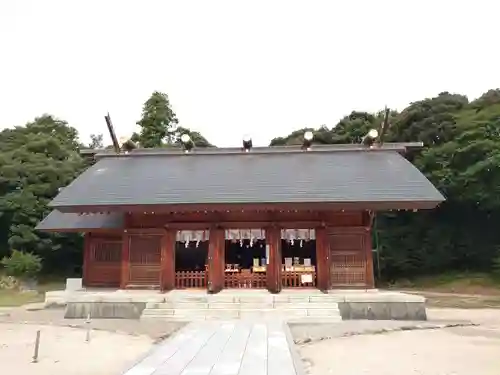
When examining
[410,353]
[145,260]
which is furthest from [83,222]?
[410,353]

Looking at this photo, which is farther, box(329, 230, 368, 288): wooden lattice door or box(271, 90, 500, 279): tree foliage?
box(271, 90, 500, 279): tree foliage

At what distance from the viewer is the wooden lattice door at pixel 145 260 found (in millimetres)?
15188

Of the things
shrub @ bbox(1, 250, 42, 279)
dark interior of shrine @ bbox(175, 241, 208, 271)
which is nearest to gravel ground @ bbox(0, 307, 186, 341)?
dark interior of shrine @ bbox(175, 241, 208, 271)

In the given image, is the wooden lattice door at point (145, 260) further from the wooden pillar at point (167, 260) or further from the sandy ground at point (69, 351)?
the sandy ground at point (69, 351)

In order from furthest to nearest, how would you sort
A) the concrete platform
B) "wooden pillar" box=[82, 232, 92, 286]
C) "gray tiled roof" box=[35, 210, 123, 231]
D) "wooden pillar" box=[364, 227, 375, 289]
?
1. "wooden pillar" box=[82, 232, 92, 286]
2. "gray tiled roof" box=[35, 210, 123, 231]
3. "wooden pillar" box=[364, 227, 375, 289]
4. the concrete platform

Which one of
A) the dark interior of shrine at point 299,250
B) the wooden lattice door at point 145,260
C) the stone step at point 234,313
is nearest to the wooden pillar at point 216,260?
the wooden lattice door at point 145,260

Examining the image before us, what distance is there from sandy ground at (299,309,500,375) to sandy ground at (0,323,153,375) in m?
3.23

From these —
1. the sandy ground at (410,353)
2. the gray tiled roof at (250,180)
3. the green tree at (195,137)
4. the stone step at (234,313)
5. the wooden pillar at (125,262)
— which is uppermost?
the green tree at (195,137)

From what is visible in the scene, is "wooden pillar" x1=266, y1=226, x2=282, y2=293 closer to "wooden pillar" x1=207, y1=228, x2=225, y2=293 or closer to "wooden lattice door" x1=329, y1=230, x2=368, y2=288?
"wooden pillar" x1=207, y1=228, x2=225, y2=293

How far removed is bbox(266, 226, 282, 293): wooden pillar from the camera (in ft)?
48.4

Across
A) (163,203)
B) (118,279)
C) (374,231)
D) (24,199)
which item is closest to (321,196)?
(163,203)

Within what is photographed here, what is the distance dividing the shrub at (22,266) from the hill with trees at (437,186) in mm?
2422

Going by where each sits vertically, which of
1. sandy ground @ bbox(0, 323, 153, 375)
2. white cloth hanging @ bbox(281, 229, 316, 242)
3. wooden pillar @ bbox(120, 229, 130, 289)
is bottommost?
sandy ground @ bbox(0, 323, 153, 375)

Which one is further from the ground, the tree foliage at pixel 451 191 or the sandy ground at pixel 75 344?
the tree foliage at pixel 451 191
